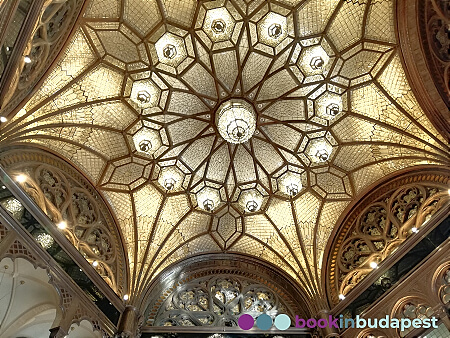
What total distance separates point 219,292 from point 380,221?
5800mm

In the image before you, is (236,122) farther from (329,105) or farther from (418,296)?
(418,296)

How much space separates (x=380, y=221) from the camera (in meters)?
12.2

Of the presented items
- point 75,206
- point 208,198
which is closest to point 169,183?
point 208,198

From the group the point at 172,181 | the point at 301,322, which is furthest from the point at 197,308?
the point at 172,181

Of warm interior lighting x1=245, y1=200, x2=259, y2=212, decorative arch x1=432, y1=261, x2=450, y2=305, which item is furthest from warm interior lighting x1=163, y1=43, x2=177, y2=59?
decorative arch x1=432, y1=261, x2=450, y2=305

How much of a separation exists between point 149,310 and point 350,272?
653cm

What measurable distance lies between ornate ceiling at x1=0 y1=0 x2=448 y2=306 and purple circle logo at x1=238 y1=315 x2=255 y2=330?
2086 mm

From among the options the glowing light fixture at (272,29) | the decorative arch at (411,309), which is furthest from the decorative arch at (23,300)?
the decorative arch at (411,309)

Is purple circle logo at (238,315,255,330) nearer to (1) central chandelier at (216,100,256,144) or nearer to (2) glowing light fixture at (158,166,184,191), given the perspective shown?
(2) glowing light fixture at (158,166,184,191)

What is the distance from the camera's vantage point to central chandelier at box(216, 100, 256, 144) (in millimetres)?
11492

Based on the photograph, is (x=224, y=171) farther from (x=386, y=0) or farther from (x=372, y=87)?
(x=386, y=0)

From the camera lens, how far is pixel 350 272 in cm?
1223

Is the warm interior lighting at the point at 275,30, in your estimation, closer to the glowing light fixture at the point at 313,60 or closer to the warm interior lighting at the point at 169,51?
the glowing light fixture at the point at 313,60

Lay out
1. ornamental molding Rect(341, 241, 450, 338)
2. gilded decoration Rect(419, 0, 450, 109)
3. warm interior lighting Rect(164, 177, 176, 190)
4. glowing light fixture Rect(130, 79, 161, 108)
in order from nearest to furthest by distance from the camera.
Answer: ornamental molding Rect(341, 241, 450, 338), gilded decoration Rect(419, 0, 450, 109), glowing light fixture Rect(130, 79, 161, 108), warm interior lighting Rect(164, 177, 176, 190)
